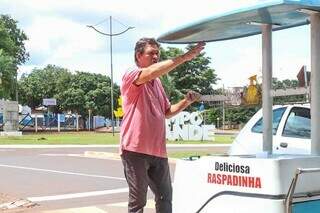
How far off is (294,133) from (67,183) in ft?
20.4

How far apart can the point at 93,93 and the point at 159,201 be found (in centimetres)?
7517

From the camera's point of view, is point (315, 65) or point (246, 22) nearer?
point (315, 65)

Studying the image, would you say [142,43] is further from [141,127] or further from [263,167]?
[263,167]

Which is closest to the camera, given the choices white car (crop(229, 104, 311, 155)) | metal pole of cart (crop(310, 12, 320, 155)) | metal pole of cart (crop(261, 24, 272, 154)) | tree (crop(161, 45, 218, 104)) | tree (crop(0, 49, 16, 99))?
metal pole of cart (crop(310, 12, 320, 155))

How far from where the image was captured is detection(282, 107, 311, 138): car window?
29.2 ft

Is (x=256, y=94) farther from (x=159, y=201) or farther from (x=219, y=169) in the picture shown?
(x=219, y=169)

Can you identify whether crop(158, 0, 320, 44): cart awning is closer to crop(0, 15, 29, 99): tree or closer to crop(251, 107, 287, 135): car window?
crop(251, 107, 287, 135): car window

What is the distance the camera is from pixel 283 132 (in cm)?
935

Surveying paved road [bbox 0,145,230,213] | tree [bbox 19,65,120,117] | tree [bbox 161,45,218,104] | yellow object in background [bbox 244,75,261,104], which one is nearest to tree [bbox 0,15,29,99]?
tree [bbox 19,65,120,117]

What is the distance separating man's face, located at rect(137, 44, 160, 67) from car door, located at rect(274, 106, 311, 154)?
13.7ft

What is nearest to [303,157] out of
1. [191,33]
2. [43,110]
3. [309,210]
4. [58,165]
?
[309,210]

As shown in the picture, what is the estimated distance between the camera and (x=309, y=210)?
12.2ft

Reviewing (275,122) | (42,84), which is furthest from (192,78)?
(275,122)

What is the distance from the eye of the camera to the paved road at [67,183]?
34.5ft
